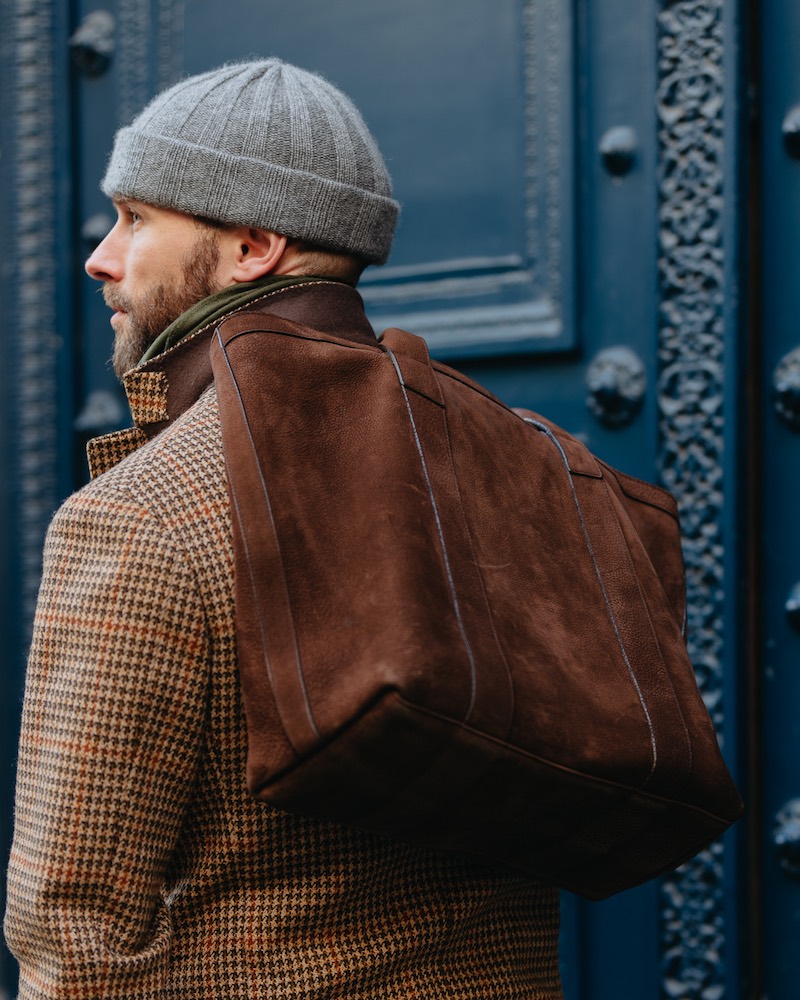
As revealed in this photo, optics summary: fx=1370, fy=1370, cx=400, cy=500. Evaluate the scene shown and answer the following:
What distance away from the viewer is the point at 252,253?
150cm

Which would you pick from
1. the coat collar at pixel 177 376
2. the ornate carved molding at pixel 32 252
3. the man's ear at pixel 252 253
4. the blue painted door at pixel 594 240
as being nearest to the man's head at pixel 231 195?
the man's ear at pixel 252 253

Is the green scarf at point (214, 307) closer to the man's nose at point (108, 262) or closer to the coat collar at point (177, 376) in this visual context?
the coat collar at point (177, 376)

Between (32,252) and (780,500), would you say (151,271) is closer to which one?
(780,500)

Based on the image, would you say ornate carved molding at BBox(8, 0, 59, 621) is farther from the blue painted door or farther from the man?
the man

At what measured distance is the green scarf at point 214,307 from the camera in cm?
137

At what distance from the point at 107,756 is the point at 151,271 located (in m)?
0.60

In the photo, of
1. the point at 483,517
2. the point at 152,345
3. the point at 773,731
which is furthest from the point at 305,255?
the point at 773,731

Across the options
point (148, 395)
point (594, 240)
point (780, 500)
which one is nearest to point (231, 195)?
point (148, 395)

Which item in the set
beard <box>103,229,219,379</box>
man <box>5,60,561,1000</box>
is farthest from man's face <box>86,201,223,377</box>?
man <box>5,60,561,1000</box>

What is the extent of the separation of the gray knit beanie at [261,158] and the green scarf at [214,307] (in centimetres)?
10

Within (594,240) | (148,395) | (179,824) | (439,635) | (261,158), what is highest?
(261,158)

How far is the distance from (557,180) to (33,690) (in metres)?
1.29

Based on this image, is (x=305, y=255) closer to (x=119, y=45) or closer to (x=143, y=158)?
(x=143, y=158)

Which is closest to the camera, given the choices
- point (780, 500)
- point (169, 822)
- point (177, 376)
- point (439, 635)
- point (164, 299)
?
point (439, 635)
